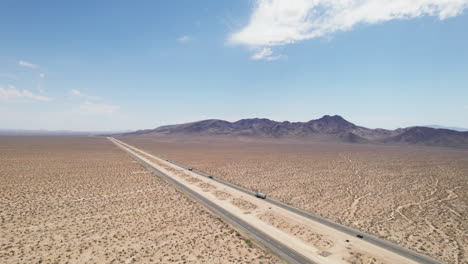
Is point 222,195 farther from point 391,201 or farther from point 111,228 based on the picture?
point 391,201

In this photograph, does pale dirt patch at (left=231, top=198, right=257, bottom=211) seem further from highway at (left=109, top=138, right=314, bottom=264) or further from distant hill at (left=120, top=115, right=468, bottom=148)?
distant hill at (left=120, top=115, right=468, bottom=148)

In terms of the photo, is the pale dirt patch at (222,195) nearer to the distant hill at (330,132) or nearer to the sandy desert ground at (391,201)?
the sandy desert ground at (391,201)

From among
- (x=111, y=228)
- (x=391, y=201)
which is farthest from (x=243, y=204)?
(x=391, y=201)

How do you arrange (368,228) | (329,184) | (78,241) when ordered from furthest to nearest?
1. (329,184)
2. (368,228)
3. (78,241)

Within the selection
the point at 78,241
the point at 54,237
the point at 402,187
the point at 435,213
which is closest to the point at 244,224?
the point at 78,241

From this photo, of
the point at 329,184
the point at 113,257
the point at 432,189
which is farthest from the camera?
the point at 329,184

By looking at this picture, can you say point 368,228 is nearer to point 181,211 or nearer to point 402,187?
point 181,211
